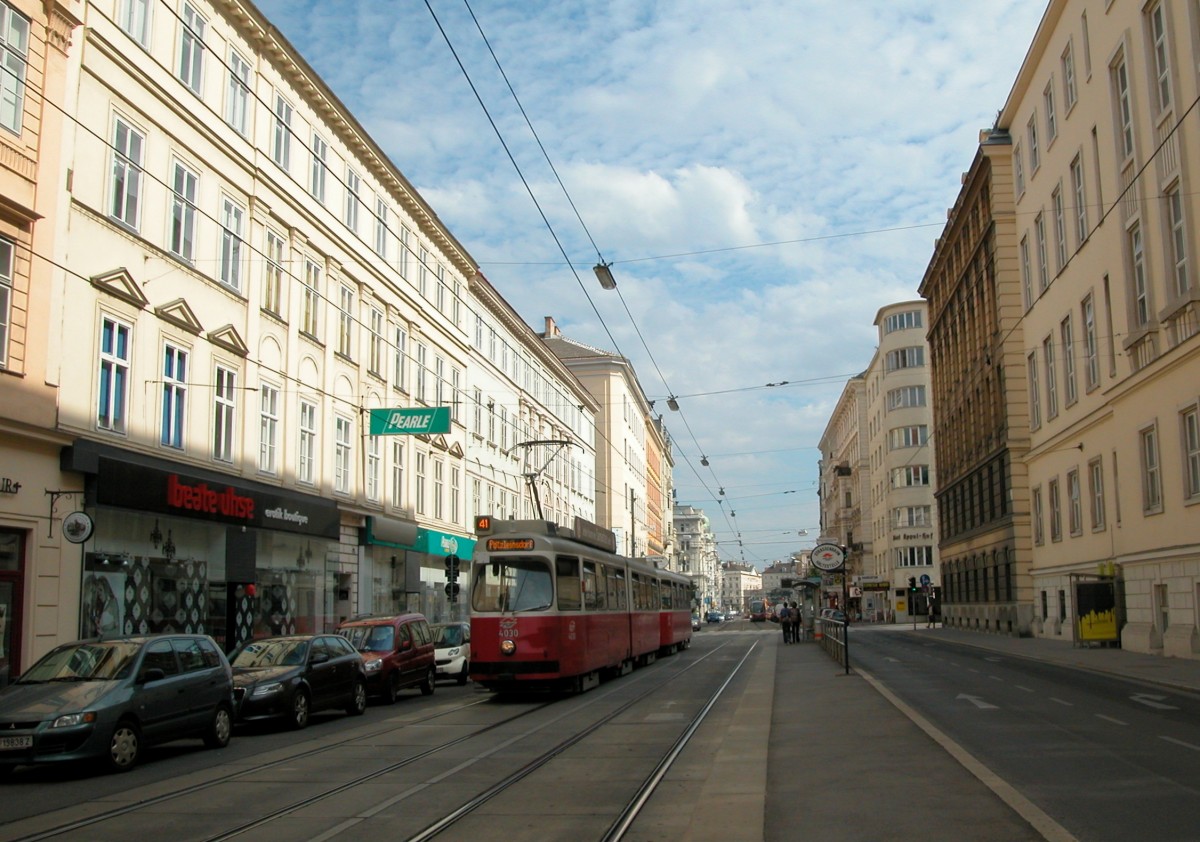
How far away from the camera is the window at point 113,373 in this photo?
22078mm

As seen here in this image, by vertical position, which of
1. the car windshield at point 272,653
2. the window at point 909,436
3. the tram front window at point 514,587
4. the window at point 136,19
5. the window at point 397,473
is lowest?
the car windshield at point 272,653

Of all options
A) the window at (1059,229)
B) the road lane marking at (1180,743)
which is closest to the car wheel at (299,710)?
the road lane marking at (1180,743)

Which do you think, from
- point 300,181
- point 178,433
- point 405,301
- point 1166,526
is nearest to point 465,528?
point 405,301

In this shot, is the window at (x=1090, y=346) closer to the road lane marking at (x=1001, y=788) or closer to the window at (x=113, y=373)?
the road lane marking at (x=1001, y=788)

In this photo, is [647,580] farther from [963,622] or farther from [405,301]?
[963,622]

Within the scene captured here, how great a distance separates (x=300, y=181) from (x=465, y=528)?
61.9 feet

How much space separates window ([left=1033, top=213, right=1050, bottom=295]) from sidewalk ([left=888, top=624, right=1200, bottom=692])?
1297cm

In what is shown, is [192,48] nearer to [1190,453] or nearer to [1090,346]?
[1190,453]

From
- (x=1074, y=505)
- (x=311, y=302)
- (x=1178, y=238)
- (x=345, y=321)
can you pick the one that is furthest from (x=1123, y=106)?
(x=311, y=302)

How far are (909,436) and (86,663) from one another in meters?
76.5

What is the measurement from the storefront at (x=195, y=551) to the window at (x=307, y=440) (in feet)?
2.72

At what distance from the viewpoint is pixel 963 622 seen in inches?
2335

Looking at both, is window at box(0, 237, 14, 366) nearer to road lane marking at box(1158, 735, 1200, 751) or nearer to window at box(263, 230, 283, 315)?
window at box(263, 230, 283, 315)

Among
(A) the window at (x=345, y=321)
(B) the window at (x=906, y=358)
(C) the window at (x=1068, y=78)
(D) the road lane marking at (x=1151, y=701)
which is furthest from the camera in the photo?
(B) the window at (x=906, y=358)
